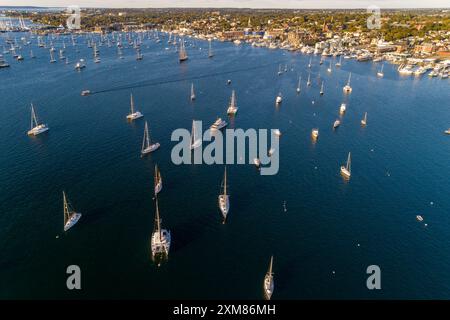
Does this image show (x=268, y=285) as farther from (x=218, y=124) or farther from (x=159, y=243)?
(x=218, y=124)

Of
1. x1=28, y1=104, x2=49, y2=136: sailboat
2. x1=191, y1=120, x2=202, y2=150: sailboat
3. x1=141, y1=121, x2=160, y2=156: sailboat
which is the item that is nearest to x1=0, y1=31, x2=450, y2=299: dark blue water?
x1=141, y1=121, x2=160, y2=156: sailboat

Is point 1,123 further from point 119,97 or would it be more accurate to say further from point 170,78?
point 170,78

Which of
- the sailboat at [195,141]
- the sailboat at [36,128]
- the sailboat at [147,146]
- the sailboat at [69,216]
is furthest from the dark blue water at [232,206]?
the sailboat at [195,141]

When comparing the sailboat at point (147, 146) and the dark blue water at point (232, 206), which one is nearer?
the dark blue water at point (232, 206)

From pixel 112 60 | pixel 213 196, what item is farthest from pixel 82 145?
pixel 112 60

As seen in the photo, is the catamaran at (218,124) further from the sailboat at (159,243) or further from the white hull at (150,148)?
the sailboat at (159,243)

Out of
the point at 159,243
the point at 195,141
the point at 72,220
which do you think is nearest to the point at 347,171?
the point at 195,141
